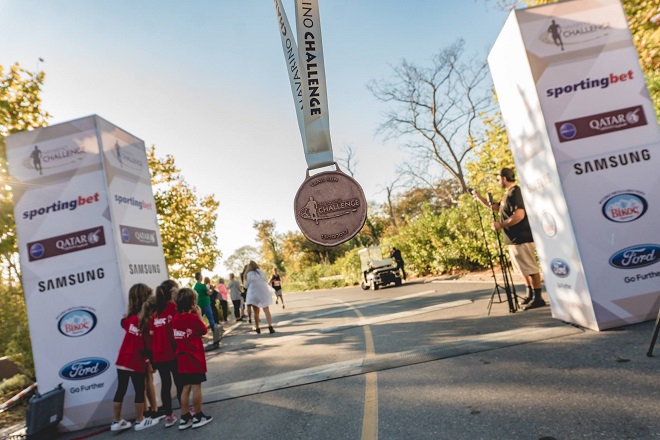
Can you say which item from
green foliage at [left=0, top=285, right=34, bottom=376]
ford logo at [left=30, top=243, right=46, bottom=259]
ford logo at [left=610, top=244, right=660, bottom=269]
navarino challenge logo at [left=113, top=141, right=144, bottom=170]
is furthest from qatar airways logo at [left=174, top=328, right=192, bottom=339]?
green foliage at [left=0, top=285, right=34, bottom=376]

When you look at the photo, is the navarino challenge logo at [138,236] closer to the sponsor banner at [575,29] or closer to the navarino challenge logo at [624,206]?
the sponsor banner at [575,29]

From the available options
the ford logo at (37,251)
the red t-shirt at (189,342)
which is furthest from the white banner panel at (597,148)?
the ford logo at (37,251)

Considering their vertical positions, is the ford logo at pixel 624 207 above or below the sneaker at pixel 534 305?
above

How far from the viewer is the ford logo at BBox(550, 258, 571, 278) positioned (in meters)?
5.54

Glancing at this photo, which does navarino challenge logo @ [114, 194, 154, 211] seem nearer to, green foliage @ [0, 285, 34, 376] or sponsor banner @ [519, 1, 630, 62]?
green foliage @ [0, 285, 34, 376]

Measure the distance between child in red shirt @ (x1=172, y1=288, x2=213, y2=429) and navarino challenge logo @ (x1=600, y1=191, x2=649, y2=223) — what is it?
5.52 metres

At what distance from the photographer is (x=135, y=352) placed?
5266 millimetres

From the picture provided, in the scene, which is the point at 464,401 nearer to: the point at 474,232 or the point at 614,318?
the point at 614,318

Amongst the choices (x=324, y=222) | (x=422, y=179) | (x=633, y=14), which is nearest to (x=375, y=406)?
(x=324, y=222)

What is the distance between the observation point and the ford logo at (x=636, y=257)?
5152mm

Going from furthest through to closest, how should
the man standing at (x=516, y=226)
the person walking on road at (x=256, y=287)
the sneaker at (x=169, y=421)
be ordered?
1. the person walking on road at (x=256, y=287)
2. the man standing at (x=516, y=226)
3. the sneaker at (x=169, y=421)

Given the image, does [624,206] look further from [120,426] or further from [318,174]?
[120,426]

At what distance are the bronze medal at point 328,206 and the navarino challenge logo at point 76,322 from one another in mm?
5281

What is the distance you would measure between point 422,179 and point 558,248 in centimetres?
2203
